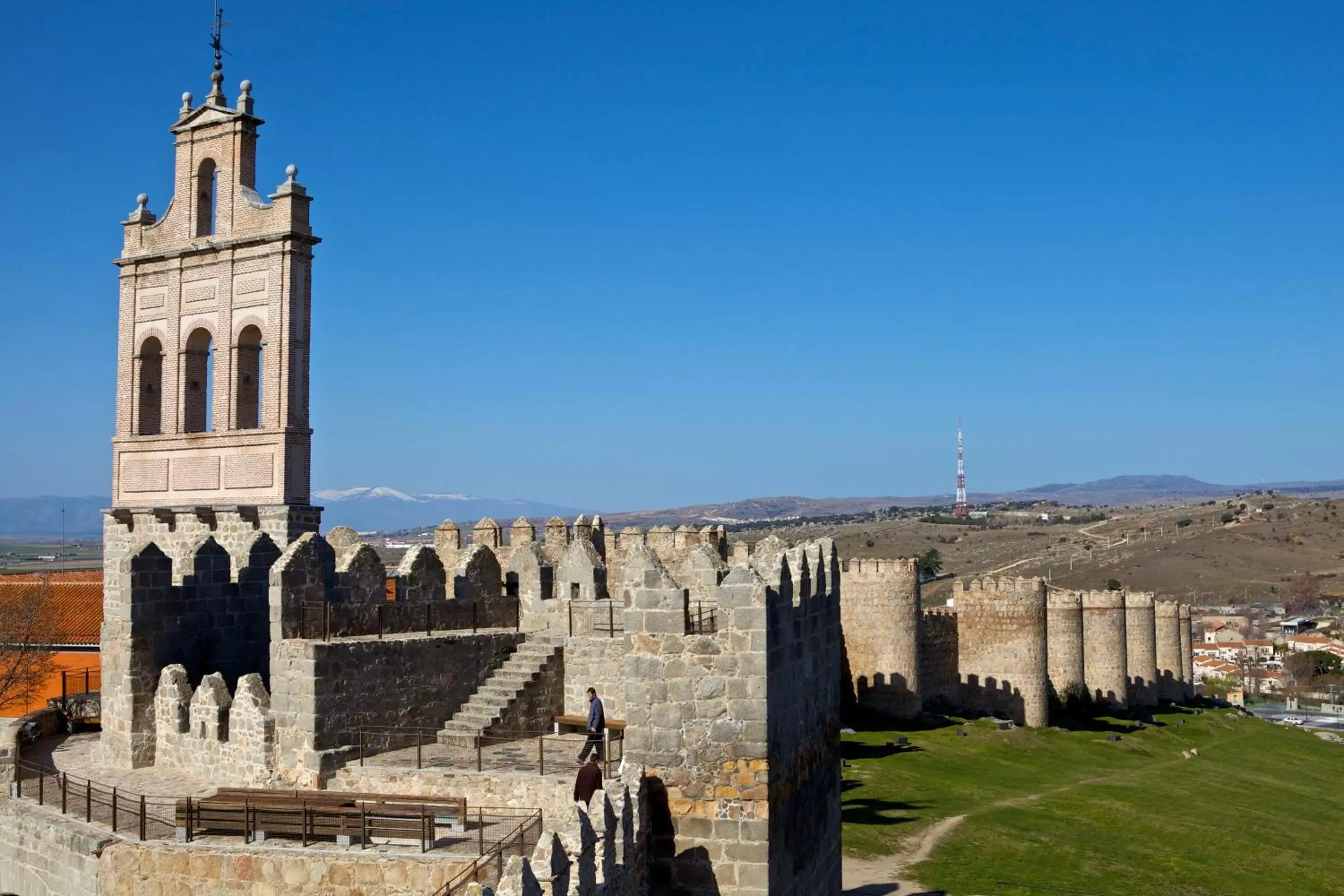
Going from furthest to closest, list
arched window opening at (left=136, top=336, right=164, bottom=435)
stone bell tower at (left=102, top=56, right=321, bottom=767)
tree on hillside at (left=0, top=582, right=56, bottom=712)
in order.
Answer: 1. tree on hillside at (left=0, top=582, right=56, bottom=712)
2. arched window opening at (left=136, top=336, right=164, bottom=435)
3. stone bell tower at (left=102, top=56, right=321, bottom=767)

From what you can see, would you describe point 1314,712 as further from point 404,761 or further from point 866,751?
Answer: point 404,761

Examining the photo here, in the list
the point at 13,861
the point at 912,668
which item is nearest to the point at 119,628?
the point at 13,861

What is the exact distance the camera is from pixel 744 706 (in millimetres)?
10461

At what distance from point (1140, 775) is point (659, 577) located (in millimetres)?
23235

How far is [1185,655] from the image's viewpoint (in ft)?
157

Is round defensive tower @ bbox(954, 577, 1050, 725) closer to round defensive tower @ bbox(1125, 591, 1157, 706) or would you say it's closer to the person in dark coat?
round defensive tower @ bbox(1125, 591, 1157, 706)

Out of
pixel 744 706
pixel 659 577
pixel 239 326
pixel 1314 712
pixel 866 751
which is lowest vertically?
pixel 1314 712

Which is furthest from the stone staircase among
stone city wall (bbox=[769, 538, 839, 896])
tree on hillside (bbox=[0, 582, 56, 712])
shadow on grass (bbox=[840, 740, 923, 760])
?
tree on hillside (bbox=[0, 582, 56, 712])

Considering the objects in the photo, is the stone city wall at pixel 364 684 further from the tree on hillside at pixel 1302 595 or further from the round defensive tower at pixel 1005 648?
the tree on hillside at pixel 1302 595

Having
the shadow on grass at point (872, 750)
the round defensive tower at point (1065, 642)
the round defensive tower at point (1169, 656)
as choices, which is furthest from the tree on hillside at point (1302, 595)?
the shadow on grass at point (872, 750)

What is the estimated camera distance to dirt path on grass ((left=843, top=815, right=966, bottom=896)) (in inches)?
661

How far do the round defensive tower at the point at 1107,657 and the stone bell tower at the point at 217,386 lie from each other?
30.3m

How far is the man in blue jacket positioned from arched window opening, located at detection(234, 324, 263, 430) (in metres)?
8.88

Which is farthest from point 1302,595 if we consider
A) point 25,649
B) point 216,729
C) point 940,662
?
point 216,729
